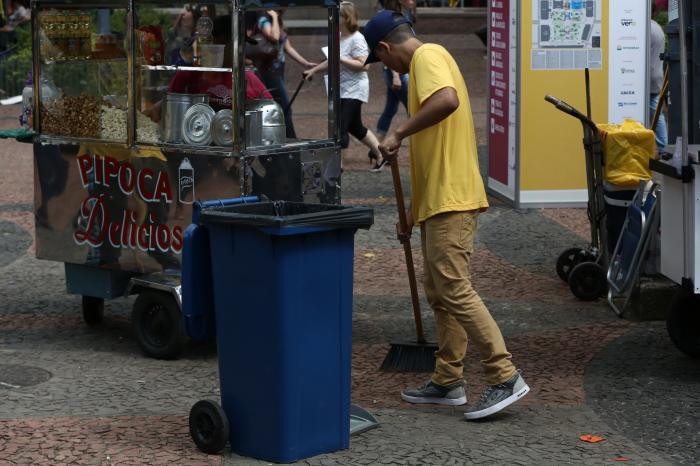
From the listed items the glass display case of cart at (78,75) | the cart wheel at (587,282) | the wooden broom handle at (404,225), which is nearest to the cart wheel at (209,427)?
the wooden broom handle at (404,225)

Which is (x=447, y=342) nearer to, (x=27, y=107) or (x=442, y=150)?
(x=442, y=150)

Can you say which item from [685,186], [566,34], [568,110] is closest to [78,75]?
[568,110]

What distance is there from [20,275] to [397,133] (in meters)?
4.29

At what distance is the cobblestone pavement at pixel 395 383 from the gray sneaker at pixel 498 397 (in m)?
0.07

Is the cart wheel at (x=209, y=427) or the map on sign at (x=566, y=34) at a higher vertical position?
the map on sign at (x=566, y=34)

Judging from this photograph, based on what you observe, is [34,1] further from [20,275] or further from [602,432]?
[602,432]

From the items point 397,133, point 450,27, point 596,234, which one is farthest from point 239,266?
point 450,27

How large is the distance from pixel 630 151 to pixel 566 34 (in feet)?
10.7

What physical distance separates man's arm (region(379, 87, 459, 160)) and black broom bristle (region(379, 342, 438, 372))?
1.39 meters

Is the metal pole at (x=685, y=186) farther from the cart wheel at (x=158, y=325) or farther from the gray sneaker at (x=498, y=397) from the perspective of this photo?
the cart wheel at (x=158, y=325)

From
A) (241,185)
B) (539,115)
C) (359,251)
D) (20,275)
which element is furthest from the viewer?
(539,115)

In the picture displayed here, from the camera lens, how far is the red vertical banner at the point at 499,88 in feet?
38.4

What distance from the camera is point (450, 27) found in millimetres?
29328

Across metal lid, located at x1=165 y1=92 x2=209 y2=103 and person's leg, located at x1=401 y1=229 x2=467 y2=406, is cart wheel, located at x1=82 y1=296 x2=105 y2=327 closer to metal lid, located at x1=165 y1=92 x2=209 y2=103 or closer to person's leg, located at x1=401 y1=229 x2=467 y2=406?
metal lid, located at x1=165 y1=92 x2=209 y2=103
